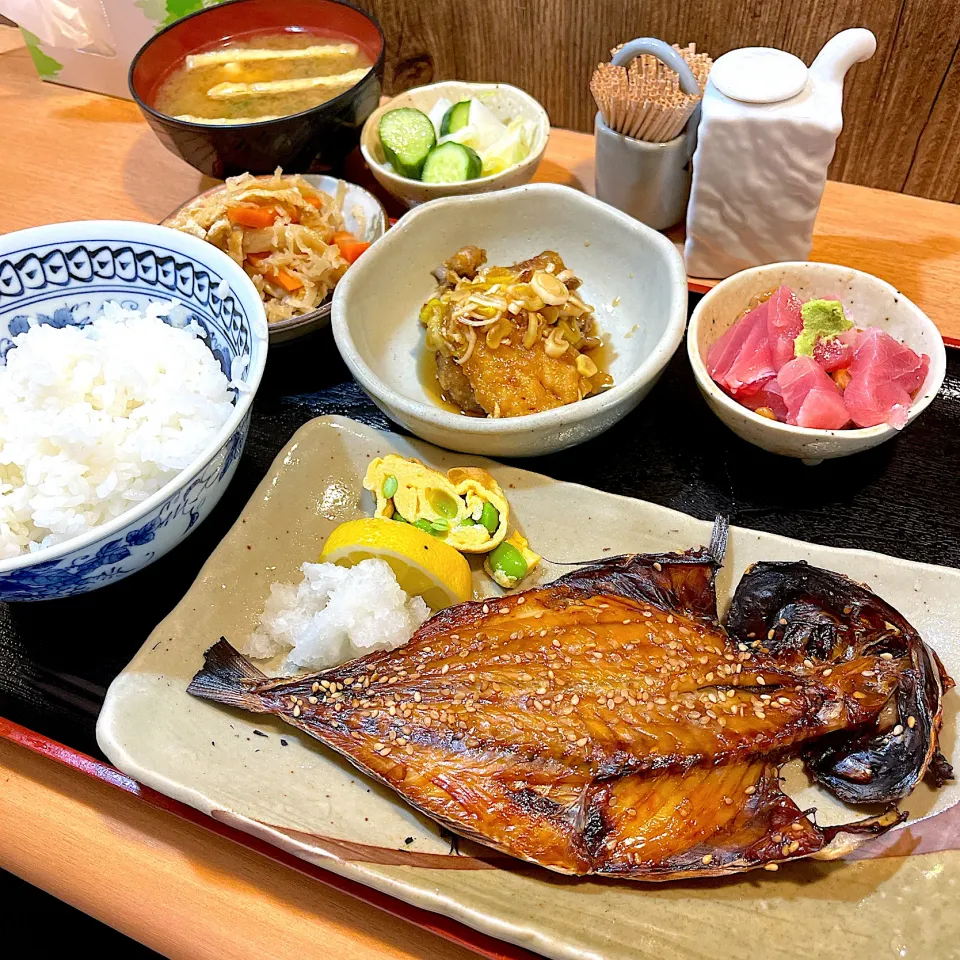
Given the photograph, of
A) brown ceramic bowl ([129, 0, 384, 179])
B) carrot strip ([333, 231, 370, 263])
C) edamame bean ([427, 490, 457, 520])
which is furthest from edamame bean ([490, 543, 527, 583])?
brown ceramic bowl ([129, 0, 384, 179])

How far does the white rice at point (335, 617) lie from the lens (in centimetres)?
172

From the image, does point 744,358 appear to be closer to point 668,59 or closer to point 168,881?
point 668,59

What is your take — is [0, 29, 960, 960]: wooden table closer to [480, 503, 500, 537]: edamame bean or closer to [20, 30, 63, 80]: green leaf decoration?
[480, 503, 500, 537]: edamame bean

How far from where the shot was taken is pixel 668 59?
2449mm

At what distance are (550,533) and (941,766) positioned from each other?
98cm

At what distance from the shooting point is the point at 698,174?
2.41 meters

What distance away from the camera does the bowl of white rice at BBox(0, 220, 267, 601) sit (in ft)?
5.48

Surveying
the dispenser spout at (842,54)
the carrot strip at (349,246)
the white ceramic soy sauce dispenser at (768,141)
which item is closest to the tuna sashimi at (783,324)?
the white ceramic soy sauce dispenser at (768,141)

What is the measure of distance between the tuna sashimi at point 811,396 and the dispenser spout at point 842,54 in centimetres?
86

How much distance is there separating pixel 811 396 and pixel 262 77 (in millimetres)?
2518

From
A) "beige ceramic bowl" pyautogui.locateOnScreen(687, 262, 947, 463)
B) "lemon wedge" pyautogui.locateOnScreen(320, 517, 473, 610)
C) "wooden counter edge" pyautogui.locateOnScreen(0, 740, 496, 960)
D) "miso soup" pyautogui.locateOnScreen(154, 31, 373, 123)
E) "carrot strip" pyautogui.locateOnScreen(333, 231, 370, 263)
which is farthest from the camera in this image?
"miso soup" pyautogui.locateOnScreen(154, 31, 373, 123)

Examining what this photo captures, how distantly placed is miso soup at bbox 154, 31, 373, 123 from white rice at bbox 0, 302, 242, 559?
136 centimetres

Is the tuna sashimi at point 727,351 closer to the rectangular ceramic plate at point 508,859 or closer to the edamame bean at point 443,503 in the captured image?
the rectangular ceramic plate at point 508,859

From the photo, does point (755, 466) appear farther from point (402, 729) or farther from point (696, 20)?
point (696, 20)
